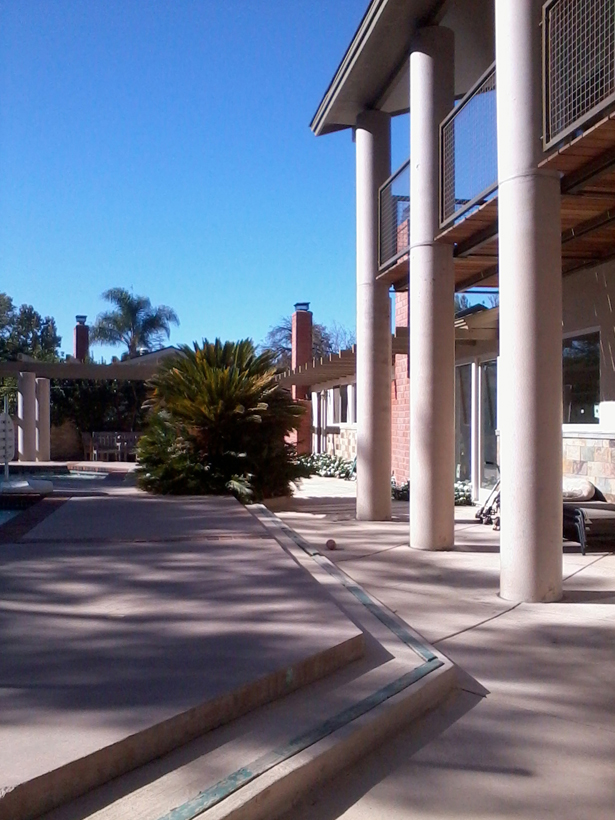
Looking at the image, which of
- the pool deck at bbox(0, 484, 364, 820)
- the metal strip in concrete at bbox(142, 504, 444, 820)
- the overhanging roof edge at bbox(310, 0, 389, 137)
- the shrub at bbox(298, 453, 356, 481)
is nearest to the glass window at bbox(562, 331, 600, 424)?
the overhanging roof edge at bbox(310, 0, 389, 137)

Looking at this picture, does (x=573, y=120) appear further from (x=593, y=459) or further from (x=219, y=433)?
(x=219, y=433)

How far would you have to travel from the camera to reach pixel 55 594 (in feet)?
18.3

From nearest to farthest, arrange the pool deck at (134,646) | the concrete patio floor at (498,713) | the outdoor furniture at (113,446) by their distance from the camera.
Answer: the pool deck at (134,646), the concrete patio floor at (498,713), the outdoor furniture at (113,446)

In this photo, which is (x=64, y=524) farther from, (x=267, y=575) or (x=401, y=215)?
(x=401, y=215)

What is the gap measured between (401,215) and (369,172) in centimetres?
85

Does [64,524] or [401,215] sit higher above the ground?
[401,215]

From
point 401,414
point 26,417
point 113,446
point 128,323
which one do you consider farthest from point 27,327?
point 401,414

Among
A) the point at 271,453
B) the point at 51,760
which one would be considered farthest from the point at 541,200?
the point at 271,453

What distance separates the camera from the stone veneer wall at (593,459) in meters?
9.47

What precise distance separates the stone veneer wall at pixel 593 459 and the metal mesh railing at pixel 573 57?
4068 millimetres

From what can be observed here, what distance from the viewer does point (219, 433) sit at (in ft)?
43.5

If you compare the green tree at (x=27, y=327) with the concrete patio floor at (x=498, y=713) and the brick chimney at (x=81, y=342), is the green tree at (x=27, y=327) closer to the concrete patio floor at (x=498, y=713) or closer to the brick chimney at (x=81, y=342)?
the brick chimney at (x=81, y=342)

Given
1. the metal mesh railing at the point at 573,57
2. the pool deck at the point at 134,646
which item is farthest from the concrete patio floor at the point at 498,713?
the metal mesh railing at the point at 573,57

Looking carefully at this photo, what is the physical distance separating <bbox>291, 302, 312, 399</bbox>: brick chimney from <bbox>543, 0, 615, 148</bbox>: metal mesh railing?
20.7 m
